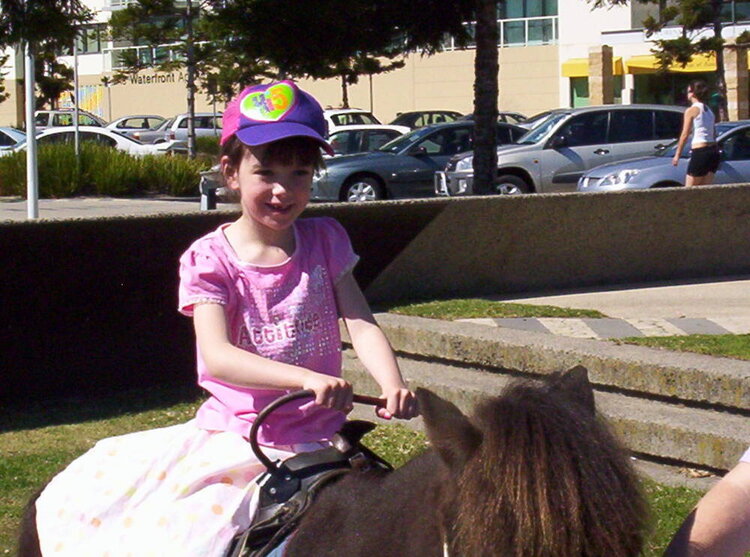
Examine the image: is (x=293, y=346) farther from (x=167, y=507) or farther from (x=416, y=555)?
(x=416, y=555)

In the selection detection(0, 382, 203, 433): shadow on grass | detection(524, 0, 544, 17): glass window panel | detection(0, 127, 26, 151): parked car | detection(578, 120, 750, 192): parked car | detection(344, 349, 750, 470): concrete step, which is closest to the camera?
detection(344, 349, 750, 470): concrete step

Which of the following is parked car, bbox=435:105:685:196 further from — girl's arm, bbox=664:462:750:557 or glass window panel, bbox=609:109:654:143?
girl's arm, bbox=664:462:750:557

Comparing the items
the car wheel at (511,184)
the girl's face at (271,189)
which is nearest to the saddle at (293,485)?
the girl's face at (271,189)

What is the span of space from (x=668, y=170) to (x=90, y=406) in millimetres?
10598

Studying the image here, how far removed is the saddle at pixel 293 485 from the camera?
8.16 ft

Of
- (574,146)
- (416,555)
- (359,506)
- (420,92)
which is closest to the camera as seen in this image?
(416,555)

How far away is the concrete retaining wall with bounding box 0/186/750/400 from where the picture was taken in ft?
26.4

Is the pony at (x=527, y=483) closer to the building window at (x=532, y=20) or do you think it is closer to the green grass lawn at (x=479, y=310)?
the green grass lawn at (x=479, y=310)

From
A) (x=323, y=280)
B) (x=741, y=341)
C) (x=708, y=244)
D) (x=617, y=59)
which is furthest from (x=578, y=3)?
(x=323, y=280)

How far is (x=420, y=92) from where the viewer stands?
56875 millimetres

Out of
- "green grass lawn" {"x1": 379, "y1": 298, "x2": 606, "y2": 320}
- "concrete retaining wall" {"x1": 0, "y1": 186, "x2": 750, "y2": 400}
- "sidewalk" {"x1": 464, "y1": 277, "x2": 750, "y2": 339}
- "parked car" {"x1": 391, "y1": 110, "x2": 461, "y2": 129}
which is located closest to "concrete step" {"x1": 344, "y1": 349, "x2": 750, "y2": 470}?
"sidewalk" {"x1": 464, "y1": 277, "x2": 750, "y2": 339}

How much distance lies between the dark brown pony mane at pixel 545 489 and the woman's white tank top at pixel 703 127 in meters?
14.1

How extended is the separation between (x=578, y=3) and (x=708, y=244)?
137 ft

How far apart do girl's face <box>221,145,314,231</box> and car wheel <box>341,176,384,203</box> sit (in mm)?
19070
